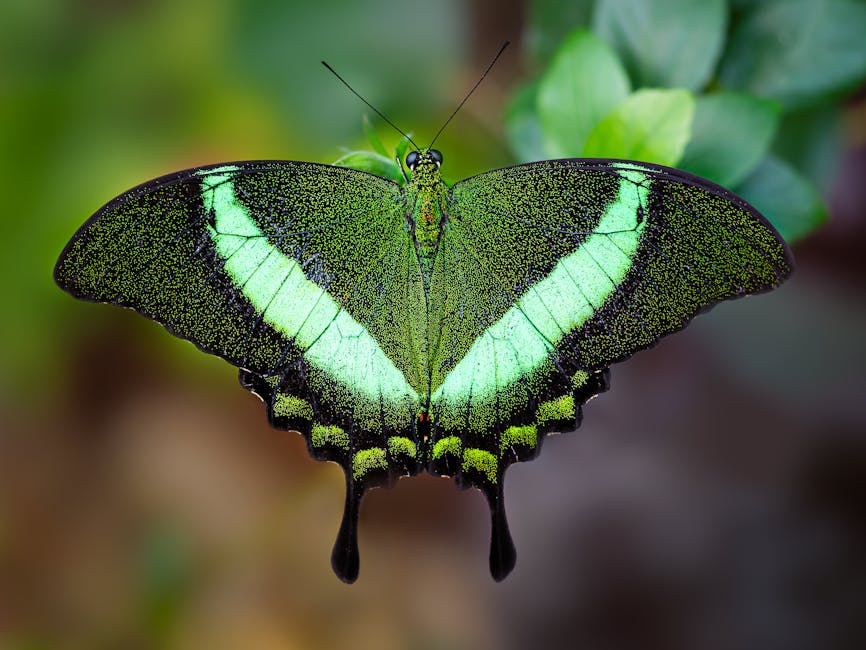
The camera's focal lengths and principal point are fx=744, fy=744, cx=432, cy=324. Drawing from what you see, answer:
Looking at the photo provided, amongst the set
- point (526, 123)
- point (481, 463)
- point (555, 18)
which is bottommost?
point (481, 463)

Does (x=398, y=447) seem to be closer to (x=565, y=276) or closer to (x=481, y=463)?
(x=481, y=463)

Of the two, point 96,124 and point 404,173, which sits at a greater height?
point 96,124

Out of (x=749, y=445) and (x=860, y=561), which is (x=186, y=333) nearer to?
(x=749, y=445)

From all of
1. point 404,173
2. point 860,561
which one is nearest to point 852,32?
point 404,173

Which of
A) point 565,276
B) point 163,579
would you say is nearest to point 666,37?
point 565,276

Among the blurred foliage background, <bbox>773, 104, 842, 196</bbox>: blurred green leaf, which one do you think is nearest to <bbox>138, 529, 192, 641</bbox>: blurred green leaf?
the blurred foliage background

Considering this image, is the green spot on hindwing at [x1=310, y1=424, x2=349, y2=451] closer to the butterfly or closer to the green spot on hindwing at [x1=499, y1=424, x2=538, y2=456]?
the butterfly

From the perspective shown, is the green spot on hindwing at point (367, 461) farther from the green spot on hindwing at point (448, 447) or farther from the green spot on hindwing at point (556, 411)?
the green spot on hindwing at point (556, 411)

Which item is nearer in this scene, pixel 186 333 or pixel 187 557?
pixel 186 333
